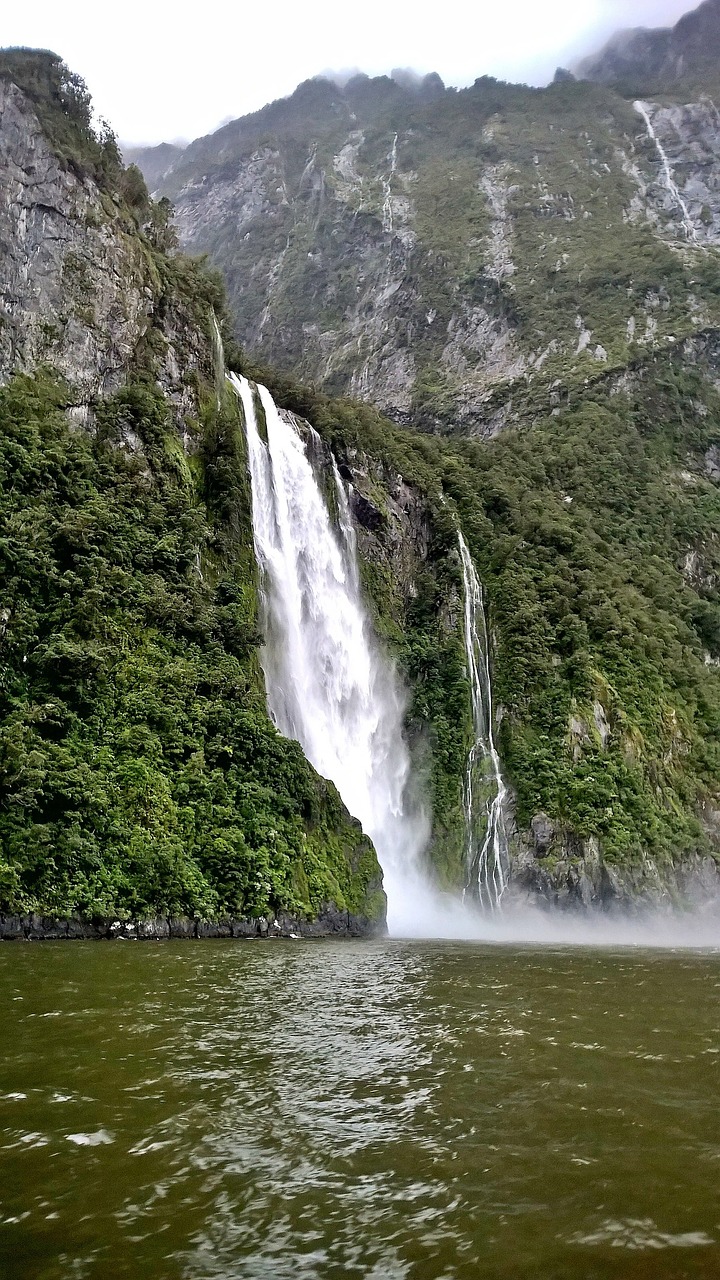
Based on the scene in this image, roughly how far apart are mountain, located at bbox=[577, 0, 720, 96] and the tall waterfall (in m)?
103

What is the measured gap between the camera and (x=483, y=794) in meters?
32.2

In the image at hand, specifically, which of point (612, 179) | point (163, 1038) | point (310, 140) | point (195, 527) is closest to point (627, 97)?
point (612, 179)

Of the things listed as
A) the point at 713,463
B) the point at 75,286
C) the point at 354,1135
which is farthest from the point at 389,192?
the point at 354,1135

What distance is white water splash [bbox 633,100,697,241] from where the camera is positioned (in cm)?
7914

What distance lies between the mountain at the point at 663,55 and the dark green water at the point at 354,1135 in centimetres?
12553

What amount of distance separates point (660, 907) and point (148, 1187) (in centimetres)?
3095

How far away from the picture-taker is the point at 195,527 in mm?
25484

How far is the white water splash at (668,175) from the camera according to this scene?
79137 mm

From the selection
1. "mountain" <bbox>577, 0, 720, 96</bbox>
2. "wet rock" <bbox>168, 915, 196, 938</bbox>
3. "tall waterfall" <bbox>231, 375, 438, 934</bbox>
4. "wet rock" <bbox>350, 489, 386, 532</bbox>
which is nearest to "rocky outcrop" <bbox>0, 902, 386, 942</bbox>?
"wet rock" <bbox>168, 915, 196, 938</bbox>

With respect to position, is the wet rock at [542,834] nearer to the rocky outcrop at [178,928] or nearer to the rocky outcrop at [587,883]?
the rocky outcrop at [587,883]

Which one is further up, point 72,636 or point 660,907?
point 72,636

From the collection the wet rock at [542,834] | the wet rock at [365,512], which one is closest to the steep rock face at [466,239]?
the wet rock at [365,512]

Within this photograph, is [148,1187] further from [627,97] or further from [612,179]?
[627,97]

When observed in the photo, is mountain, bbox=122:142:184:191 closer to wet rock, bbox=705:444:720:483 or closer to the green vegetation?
wet rock, bbox=705:444:720:483
